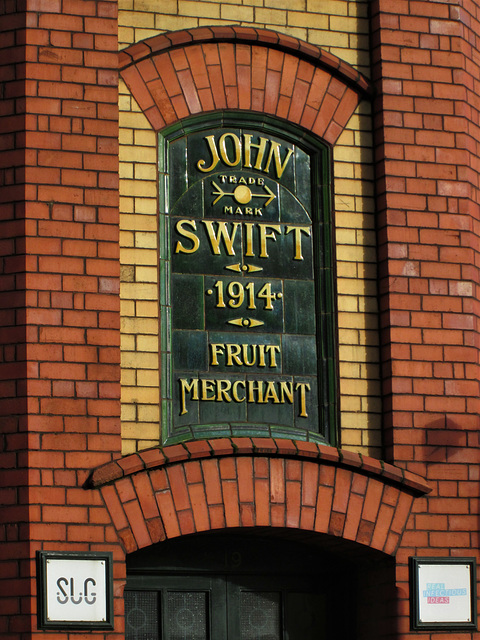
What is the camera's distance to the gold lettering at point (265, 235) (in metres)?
9.43

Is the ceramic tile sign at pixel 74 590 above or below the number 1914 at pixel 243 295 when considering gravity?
below

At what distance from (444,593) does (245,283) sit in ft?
8.22


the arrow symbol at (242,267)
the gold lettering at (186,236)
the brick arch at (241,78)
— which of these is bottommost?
the arrow symbol at (242,267)

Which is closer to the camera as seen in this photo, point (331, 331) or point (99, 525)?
point (99, 525)

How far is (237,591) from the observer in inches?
370

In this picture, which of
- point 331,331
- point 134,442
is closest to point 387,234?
point 331,331

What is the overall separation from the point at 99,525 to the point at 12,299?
5.11 ft

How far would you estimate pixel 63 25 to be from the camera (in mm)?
9078

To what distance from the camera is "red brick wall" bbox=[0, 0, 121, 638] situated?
27.8 ft

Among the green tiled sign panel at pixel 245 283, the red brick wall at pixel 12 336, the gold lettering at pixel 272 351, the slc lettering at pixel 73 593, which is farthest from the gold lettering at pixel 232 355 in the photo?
the slc lettering at pixel 73 593

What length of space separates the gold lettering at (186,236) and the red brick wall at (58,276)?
1.72 ft

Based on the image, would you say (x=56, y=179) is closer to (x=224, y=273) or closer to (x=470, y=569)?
(x=224, y=273)

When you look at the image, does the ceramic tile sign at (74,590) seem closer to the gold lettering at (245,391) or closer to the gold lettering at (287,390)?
the gold lettering at (245,391)

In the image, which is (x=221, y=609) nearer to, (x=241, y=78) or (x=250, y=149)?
(x=250, y=149)
